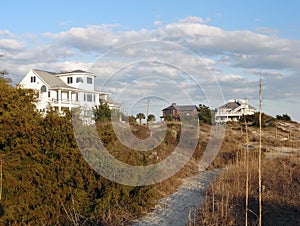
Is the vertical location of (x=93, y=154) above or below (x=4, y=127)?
below

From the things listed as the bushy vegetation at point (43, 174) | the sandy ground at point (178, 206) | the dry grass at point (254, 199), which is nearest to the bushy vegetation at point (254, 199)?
the dry grass at point (254, 199)

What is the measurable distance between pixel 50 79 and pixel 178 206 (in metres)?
28.5

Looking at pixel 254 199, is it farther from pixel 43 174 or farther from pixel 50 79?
pixel 50 79

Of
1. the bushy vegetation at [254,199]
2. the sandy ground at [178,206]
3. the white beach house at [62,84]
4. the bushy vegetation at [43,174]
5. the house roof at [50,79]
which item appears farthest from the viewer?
the house roof at [50,79]

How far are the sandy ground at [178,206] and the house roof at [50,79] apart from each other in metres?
23.9

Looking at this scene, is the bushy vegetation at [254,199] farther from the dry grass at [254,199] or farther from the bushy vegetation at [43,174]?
the bushy vegetation at [43,174]

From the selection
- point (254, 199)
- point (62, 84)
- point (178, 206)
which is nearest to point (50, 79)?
point (62, 84)

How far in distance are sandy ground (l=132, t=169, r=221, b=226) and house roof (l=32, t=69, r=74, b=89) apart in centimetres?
2390

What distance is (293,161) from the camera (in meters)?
14.1

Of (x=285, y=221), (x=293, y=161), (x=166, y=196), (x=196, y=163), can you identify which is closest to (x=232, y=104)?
(x=196, y=163)

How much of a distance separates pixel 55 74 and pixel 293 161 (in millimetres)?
27801

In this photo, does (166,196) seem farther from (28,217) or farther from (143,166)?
(28,217)

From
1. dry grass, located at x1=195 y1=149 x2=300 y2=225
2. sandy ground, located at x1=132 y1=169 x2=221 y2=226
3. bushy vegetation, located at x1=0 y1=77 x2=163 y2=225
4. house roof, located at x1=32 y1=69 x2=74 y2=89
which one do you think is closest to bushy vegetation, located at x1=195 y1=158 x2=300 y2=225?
dry grass, located at x1=195 y1=149 x2=300 y2=225

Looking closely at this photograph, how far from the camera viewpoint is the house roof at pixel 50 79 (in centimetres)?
3508
